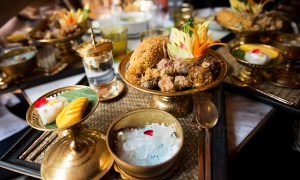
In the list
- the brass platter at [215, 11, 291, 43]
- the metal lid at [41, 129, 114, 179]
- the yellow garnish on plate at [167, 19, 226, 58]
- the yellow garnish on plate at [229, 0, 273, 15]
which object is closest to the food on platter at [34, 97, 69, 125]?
the metal lid at [41, 129, 114, 179]

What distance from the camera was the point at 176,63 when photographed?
1028 millimetres

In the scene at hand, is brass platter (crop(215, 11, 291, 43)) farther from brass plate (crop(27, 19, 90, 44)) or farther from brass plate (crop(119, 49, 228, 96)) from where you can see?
brass plate (crop(27, 19, 90, 44))

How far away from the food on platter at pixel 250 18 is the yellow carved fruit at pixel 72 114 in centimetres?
122

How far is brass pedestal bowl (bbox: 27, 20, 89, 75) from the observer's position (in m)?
1.55

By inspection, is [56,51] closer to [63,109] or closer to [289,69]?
[63,109]

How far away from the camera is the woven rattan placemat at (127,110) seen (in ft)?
2.67

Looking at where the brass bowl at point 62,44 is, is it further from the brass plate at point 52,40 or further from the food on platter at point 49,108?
the food on platter at point 49,108

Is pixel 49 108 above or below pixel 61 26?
below

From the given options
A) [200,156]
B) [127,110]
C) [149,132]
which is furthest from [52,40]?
[200,156]

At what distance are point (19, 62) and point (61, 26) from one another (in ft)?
1.50

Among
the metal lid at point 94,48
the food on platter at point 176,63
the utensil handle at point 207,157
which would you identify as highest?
the metal lid at point 94,48

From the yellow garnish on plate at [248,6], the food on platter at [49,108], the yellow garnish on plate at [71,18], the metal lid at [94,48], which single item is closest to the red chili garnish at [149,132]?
the food on platter at [49,108]

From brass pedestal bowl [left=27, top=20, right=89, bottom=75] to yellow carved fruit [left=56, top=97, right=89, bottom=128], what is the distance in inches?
30.2

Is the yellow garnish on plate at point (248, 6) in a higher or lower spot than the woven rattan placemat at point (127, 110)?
higher
